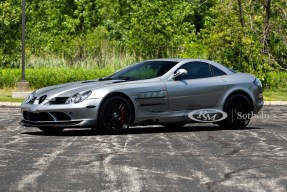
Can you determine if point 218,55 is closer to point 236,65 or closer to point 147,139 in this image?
point 236,65

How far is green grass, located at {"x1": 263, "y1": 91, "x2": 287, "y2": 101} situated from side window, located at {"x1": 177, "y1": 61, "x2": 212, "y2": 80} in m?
12.7

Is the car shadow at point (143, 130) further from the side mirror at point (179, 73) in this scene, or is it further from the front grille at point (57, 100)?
the side mirror at point (179, 73)

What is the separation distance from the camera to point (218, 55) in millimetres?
34531

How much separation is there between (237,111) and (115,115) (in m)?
2.83

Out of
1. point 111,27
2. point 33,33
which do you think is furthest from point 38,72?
point 111,27

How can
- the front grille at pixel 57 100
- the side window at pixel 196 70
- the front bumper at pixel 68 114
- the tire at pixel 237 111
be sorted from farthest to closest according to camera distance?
the tire at pixel 237 111 → the side window at pixel 196 70 → the front grille at pixel 57 100 → the front bumper at pixel 68 114

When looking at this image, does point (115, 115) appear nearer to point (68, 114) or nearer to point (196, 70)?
point (68, 114)

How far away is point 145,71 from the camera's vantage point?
16297mm

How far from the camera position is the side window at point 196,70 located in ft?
54.1

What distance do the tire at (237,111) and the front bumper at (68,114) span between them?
2.96m

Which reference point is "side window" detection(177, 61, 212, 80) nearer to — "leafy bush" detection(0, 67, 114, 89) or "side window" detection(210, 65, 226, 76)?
"side window" detection(210, 65, 226, 76)

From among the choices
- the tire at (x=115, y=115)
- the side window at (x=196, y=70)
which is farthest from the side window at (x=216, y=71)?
the tire at (x=115, y=115)

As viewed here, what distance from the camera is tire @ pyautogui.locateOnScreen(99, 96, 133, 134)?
15156 millimetres

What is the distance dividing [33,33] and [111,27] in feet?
23.6
